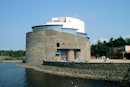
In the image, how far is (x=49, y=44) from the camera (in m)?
41.9

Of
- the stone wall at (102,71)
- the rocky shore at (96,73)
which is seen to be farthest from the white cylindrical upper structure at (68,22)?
the rocky shore at (96,73)

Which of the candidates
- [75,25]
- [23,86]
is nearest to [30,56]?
[75,25]

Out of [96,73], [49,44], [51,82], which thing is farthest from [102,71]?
[49,44]

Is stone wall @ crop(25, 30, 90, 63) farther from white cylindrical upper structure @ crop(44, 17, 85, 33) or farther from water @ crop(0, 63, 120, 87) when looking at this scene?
water @ crop(0, 63, 120, 87)

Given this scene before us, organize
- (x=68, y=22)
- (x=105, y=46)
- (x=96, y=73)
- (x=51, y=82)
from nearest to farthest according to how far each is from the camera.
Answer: (x=51, y=82)
(x=96, y=73)
(x=68, y=22)
(x=105, y=46)

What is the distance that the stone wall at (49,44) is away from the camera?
41656 mm

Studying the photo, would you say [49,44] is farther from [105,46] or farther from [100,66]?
[105,46]

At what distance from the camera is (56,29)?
42938 mm

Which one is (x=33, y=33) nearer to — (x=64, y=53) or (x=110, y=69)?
(x=64, y=53)

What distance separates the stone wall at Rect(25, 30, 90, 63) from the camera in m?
41.7

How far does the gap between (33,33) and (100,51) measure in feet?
133

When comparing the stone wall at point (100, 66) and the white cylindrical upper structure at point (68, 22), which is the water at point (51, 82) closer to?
the stone wall at point (100, 66)

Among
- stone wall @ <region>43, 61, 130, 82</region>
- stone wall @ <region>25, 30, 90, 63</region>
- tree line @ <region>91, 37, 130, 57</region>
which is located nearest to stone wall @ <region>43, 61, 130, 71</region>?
stone wall @ <region>43, 61, 130, 82</region>

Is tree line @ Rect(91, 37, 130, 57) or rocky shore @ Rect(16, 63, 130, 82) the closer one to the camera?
rocky shore @ Rect(16, 63, 130, 82)
